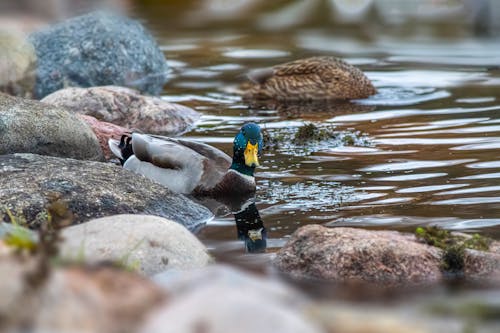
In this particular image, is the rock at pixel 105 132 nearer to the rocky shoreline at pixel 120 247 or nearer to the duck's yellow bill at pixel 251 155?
the rocky shoreline at pixel 120 247

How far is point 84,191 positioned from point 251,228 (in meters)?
1.31

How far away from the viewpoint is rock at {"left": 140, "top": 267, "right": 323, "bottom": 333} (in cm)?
367

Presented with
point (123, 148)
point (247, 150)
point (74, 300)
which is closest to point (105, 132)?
point (123, 148)

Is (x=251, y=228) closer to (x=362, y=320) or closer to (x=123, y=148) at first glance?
(x=123, y=148)

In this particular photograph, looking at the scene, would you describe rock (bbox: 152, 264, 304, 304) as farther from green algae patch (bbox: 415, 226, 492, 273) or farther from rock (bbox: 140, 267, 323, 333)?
green algae patch (bbox: 415, 226, 492, 273)

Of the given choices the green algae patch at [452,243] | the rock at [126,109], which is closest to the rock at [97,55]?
the rock at [126,109]

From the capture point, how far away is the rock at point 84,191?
862cm

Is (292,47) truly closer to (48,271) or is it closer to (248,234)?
(248,234)

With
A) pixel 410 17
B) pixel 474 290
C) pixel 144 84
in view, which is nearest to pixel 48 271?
pixel 474 290

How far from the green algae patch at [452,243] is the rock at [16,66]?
9.78 meters

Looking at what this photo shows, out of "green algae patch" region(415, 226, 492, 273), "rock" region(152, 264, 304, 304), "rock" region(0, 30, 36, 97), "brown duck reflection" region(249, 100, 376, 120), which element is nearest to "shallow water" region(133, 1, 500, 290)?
"brown duck reflection" region(249, 100, 376, 120)

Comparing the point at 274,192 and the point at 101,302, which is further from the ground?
the point at 101,302

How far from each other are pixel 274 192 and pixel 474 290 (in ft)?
10.9

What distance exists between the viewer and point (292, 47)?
2098 cm
